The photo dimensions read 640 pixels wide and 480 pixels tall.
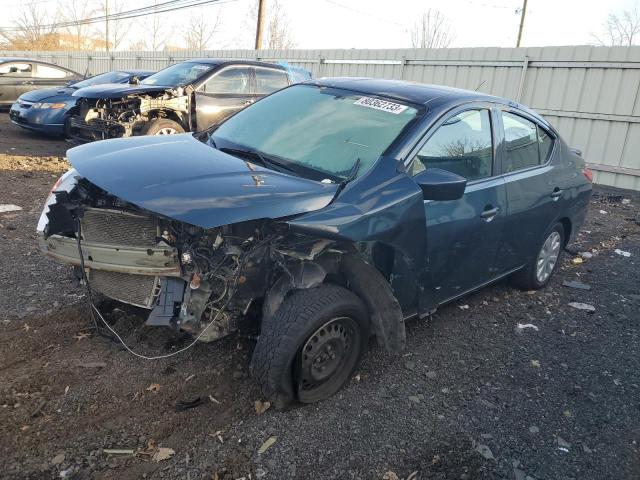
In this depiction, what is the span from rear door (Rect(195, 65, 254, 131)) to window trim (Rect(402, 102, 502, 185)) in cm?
562

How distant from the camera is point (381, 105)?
3.52 m

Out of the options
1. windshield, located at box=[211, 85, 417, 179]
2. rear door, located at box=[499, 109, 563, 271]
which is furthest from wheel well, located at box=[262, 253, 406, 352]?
rear door, located at box=[499, 109, 563, 271]

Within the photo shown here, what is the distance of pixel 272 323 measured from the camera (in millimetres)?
2713

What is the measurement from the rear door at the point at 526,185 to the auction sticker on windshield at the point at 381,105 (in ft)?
3.16

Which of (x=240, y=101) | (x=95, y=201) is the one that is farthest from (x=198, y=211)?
(x=240, y=101)

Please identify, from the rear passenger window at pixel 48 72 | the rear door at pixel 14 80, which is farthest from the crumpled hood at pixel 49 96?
the rear passenger window at pixel 48 72

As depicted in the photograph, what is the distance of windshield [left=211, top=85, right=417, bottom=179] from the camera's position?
3.23 m

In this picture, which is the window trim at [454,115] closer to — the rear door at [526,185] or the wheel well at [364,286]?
the rear door at [526,185]

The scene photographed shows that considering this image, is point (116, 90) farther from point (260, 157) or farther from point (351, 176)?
point (351, 176)

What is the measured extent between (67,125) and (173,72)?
8.66 feet

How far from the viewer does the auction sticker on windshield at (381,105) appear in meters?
3.45

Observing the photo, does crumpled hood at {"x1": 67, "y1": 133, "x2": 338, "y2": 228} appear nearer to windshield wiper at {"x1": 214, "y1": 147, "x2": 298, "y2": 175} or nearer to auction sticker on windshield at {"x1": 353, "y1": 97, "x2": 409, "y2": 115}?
windshield wiper at {"x1": 214, "y1": 147, "x2": 298, "y2": 175}

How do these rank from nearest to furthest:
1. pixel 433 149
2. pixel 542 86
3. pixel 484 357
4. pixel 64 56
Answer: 1. pixel 433 149
2. pixel 484 357
3. pixel 542 86
4. pixel 64 56

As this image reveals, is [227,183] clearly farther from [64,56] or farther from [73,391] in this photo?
[64,56]
